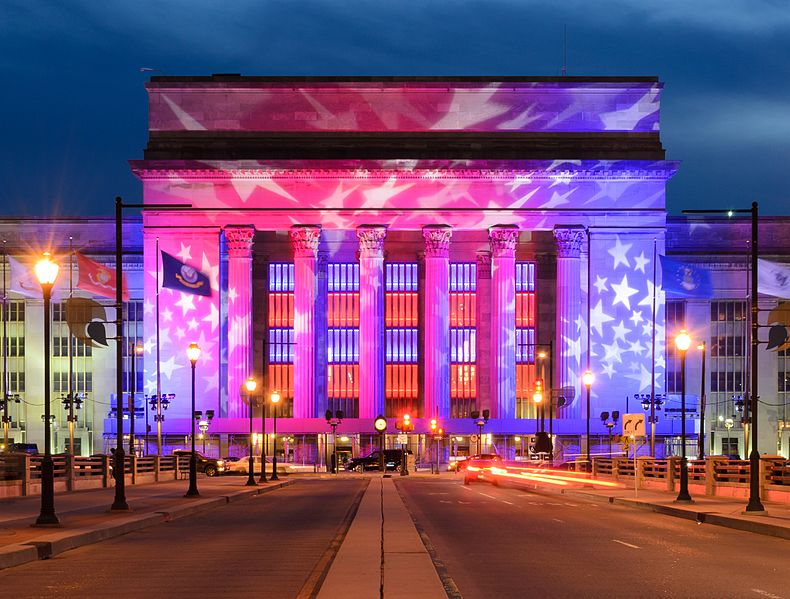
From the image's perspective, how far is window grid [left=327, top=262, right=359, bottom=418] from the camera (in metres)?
115

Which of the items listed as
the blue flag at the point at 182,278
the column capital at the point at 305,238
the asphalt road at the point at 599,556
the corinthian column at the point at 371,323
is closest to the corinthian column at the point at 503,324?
the corinthian column at the point at 371,323

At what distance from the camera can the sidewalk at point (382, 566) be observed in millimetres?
17641

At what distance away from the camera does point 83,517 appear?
33625 mm

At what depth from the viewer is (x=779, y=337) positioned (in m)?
49.4

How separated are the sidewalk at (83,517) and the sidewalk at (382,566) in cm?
525

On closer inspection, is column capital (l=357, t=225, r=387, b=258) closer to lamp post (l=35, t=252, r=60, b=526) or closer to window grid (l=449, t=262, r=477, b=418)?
window grid (l=449, t=262, r=477, b=418)

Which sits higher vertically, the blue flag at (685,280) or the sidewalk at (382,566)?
the blue flag at (685,280)

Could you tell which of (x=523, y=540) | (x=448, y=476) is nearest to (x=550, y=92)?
(x=448, y=476)

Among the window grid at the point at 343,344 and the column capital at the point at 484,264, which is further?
the column capital at the point at 484,264

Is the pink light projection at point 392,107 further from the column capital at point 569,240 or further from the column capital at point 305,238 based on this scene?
the column capital at point 569,240

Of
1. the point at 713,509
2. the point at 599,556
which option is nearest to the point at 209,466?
the point at 713,509

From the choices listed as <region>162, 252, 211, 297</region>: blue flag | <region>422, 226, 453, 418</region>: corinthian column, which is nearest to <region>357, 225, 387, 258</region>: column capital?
<region>422, 226, 453, 418</region>: corinthian column

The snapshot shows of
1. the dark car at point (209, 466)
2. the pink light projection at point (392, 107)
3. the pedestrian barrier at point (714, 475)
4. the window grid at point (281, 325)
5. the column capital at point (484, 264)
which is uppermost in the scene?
the pink light projection at point (392, 107)

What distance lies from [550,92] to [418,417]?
29.1 m
